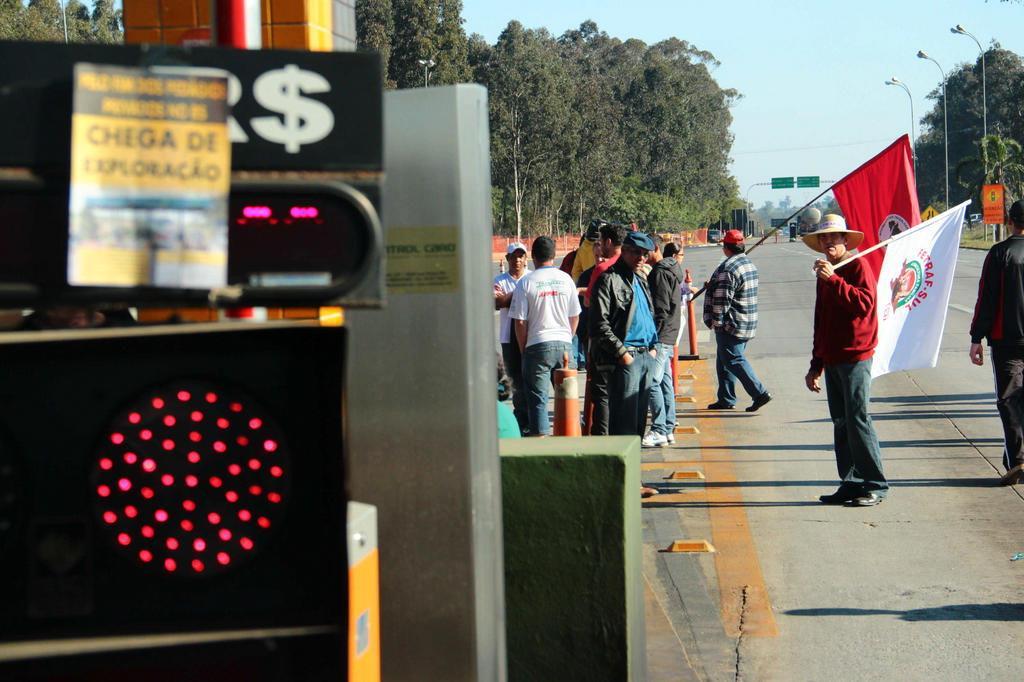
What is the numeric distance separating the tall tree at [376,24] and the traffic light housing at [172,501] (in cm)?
6850

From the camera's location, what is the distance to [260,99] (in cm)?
198

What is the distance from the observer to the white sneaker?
34.8ft

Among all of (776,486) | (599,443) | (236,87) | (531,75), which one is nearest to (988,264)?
(776,486)

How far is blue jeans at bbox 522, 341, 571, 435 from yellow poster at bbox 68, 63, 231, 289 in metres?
7.79

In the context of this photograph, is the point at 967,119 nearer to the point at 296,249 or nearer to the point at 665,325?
the point at 665,325

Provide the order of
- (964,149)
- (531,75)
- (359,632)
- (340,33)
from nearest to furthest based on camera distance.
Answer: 1. (359,632)
2. (340,33)
3. (531,75)
4. (964,149)

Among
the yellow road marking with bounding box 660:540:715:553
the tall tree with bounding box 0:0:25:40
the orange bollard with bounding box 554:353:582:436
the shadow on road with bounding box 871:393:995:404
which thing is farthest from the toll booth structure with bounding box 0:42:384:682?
the tall tree with bounding box 0:0:25:40

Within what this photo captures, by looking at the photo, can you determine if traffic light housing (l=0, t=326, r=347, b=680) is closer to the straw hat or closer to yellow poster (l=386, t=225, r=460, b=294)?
yellow poster (l=386, t=225, r=460, b=294)

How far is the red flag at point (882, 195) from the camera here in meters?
9.48

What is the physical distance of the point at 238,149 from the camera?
1.97 metres

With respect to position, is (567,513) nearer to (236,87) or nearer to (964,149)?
(236,87)

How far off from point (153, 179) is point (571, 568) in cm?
276

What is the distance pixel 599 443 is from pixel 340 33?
5.64 ft

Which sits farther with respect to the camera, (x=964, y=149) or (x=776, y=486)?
(x=964, y=149)
